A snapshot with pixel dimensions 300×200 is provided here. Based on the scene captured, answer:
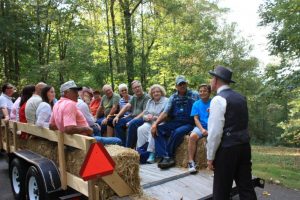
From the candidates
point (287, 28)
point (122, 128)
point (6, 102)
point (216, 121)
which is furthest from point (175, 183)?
point (287, 28)

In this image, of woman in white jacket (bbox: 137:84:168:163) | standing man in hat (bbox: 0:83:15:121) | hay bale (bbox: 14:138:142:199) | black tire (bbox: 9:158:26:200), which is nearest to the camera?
hay bale (bbox: 14:138:142:199)

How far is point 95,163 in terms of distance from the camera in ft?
11.6

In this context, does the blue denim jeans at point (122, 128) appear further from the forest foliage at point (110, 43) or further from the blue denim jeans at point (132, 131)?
the forest foliage at point (110, 43)

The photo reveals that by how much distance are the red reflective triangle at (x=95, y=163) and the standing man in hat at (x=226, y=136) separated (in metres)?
1.17

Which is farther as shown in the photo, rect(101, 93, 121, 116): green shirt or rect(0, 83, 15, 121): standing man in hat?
rect(0, 83, 15, 121): standing man in hat

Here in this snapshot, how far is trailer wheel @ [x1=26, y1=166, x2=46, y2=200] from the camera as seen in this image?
435 cm

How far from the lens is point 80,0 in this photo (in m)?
18.3

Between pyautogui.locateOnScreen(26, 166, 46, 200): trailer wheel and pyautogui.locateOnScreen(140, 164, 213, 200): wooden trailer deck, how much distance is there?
1.34m

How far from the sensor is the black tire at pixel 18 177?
520 centimetres

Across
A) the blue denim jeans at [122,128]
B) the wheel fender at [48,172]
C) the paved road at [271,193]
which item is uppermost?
the blue denim jeans at [122,128]

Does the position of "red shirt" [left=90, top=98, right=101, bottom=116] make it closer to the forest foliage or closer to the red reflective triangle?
the red reflective triangle

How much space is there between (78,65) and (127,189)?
13988 millimetres

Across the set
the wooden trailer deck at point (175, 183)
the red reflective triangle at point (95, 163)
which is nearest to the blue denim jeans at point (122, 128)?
the wooden trailer deck at point (175, 183)

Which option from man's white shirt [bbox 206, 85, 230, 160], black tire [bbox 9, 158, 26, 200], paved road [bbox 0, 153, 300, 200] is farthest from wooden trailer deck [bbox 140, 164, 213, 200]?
black tire [bbox 9, 158, 26, 200]
